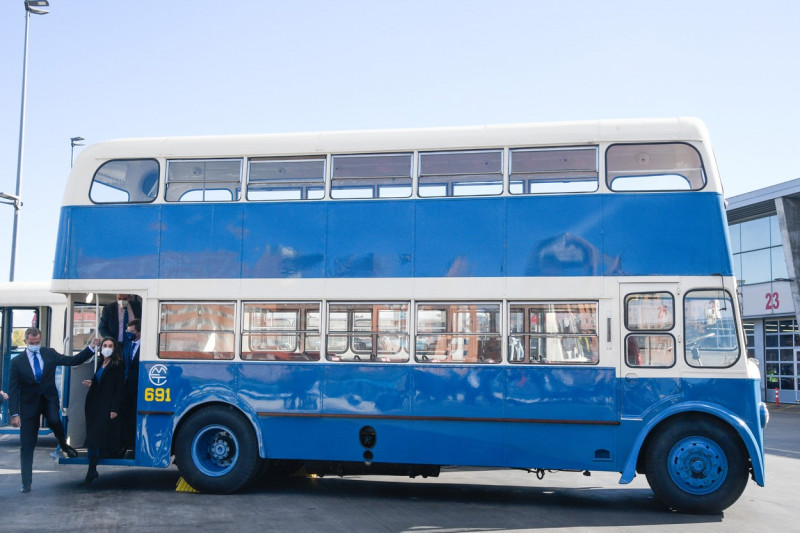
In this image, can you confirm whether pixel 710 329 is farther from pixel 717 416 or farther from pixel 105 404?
pixel 105 404

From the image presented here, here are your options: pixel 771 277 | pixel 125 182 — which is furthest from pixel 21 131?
pixel 771 277

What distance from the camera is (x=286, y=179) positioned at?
35.9 feet

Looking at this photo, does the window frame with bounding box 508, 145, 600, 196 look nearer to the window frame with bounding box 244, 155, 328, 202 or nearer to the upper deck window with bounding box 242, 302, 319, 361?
the window frame with bounding box 244, 155, 328, 202

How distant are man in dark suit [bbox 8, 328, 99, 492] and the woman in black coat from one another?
→ 28 cm

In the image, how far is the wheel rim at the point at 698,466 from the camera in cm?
949

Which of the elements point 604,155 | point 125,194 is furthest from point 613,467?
point 125,194

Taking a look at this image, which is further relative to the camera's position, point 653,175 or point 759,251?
point 759,251

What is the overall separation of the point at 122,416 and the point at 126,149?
3.58 m

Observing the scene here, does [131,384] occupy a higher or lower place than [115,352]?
lower

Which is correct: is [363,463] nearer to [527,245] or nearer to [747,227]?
[527,245]

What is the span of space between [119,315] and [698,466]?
25.1ft

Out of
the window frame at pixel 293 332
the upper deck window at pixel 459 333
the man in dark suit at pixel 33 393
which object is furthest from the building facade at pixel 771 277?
the man in dark suit at pixel 33 393

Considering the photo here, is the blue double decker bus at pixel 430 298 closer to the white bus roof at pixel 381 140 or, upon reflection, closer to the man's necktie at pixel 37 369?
the white bus roof at pixel 381 140

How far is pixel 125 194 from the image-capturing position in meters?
11.3
